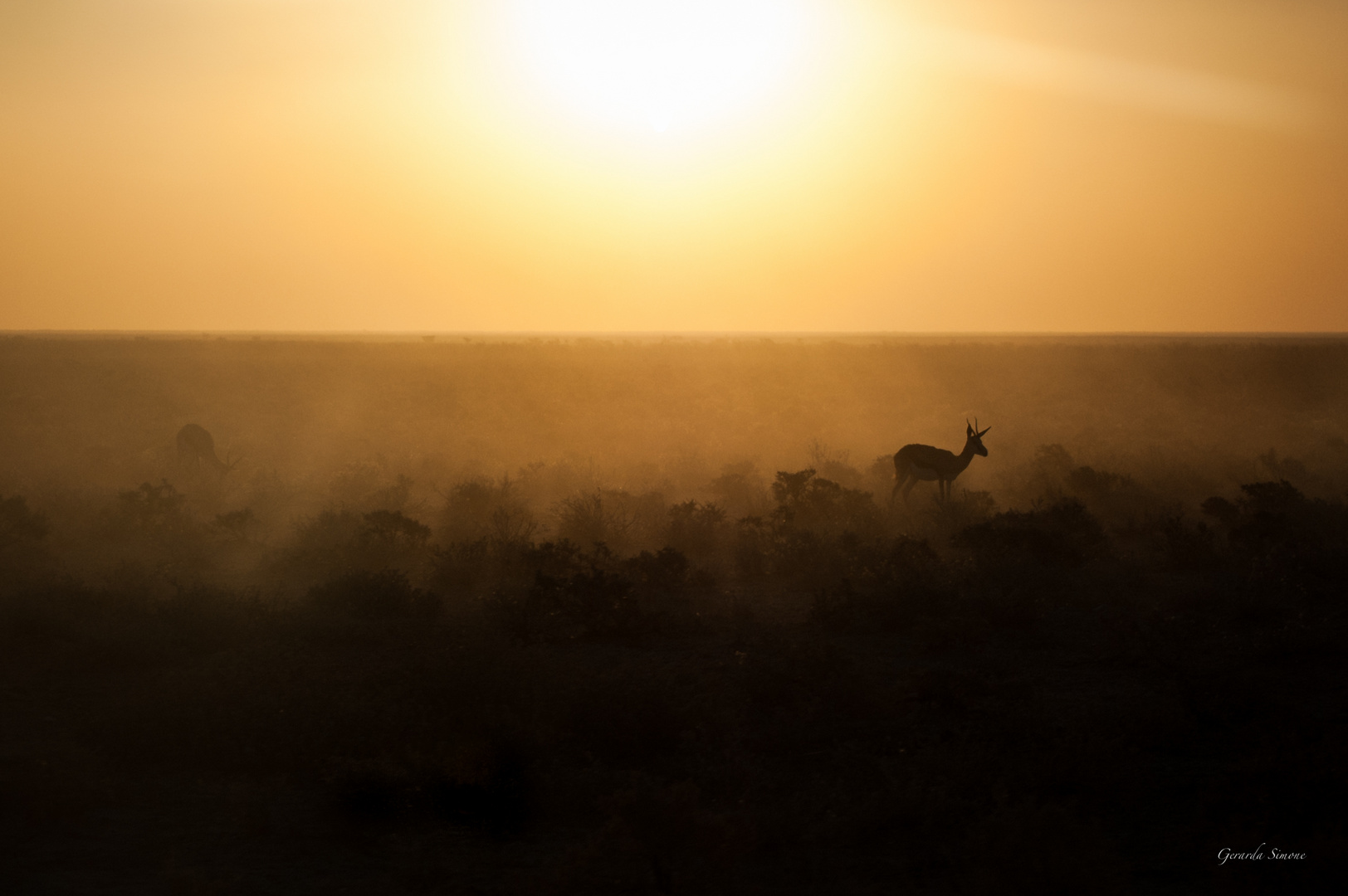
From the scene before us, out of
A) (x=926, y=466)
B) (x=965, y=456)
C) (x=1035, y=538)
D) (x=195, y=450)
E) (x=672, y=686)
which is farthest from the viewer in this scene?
(x=195, y=450)

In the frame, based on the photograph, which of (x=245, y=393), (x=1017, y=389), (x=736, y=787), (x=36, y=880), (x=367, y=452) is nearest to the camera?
(x=36, y=880)

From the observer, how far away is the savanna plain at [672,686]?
5.42 metres

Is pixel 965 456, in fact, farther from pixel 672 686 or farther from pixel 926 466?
pixel 672 686

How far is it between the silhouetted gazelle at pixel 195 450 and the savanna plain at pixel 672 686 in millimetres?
568

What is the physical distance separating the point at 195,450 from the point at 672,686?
16.6 m

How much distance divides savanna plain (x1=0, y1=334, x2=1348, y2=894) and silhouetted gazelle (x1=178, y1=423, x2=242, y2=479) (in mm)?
568

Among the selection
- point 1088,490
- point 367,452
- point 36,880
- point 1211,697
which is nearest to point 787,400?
point 367,452

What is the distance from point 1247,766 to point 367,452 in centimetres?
2270

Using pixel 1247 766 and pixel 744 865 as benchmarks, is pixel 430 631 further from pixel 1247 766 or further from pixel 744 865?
pixel 1247 766

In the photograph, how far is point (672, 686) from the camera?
26.1ft

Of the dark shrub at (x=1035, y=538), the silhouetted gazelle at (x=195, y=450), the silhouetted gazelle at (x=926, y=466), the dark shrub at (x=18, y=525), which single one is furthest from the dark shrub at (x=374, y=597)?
the silhouetted gazelle at (x=195, y=450)

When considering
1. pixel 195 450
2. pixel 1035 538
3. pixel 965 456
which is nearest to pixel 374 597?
pixel 1035 538

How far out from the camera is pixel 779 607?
10781 millimetres

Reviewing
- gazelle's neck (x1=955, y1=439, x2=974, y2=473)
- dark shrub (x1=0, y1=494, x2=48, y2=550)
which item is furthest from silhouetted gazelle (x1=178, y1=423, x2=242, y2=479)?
gazelle's neck (x1=955, y1=439, x2=974, y2=473)
